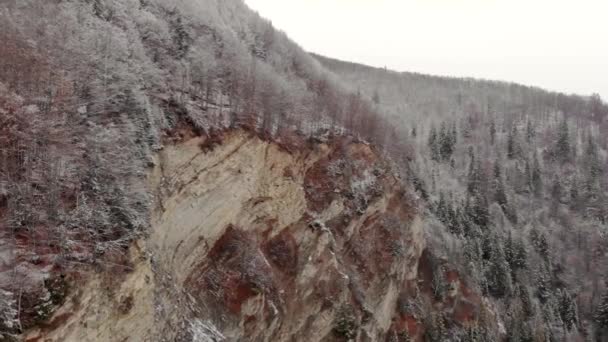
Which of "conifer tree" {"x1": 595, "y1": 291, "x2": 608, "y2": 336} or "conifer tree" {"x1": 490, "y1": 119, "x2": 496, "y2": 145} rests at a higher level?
"conifer tree" {"x1": 490, "y1": 119, "x2": 496, "y2": 145}

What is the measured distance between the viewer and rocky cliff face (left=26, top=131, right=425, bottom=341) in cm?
1523

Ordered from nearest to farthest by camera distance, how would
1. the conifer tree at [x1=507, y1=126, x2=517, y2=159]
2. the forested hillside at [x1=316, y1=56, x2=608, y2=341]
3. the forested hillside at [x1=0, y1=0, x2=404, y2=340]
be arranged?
the forested hillside at [x1=0, y1=0, x2=404, y2=340], the forested hillside at [x1=316, y1=56, x2=608, y2=341], the conifer tree at [x1=507, y1=126, x2=517, y2=159]

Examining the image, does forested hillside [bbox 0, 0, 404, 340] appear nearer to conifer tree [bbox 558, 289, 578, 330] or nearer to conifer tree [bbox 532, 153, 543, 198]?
conifer tree [bbox 558, 289, 578, 330]

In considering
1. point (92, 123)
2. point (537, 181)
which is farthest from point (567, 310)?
point (92, 123)

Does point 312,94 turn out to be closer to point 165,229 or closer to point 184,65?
point 184,65

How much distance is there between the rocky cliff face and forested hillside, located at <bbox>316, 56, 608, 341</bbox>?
49.3 ft

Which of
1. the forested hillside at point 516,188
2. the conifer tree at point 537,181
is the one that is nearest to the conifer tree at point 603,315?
the forested hillside at point 516,188

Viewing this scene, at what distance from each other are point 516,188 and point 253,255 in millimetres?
81666

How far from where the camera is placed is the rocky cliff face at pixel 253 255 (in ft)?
50.0

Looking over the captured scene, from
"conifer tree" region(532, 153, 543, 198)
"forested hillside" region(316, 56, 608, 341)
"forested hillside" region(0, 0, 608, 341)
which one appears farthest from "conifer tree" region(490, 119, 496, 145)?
"forested hillside" region(0, 0, 608, 341)

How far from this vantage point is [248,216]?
23984 millimetres

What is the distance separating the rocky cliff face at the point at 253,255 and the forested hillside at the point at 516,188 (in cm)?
1502

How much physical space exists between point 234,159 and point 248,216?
9.33ft

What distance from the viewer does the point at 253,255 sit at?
2289cm
